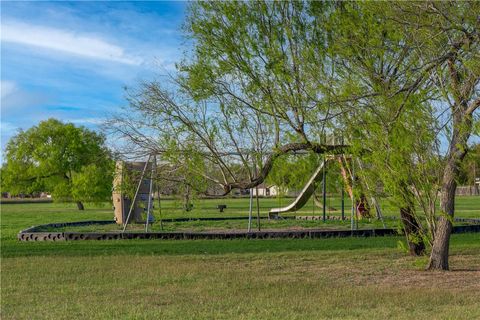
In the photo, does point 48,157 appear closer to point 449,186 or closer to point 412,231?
point 412,231

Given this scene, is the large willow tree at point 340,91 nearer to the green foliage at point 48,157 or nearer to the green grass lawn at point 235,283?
the green grass lawn at point 235,283

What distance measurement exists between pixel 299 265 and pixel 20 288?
5235 mm

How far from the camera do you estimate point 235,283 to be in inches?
404

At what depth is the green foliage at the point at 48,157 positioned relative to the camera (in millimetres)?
56188

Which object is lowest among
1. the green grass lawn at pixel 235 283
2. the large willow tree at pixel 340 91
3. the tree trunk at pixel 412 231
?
the green grass lawn at pixel 235 283

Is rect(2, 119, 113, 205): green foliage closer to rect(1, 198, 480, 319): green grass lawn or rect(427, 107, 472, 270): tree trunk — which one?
rect(1, 198, 480, 319): green grass lawn

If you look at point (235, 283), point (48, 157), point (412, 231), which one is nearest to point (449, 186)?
point (412, 231)

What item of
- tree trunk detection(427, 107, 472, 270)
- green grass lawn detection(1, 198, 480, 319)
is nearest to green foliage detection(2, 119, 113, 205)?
green grass lawn detection(1, 198, 480, 319)

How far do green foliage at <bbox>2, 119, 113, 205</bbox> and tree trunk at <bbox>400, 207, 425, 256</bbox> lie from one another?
44016 millimetres

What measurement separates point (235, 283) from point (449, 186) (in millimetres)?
4027

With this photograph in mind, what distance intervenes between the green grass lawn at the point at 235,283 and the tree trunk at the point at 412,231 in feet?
1.01

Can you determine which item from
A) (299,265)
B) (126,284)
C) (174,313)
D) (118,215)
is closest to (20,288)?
(126,284)

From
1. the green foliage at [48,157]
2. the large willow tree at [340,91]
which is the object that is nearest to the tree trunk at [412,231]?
the large willow tree at [340,91]

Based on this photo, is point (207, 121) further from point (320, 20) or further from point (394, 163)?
point (394, 163)
